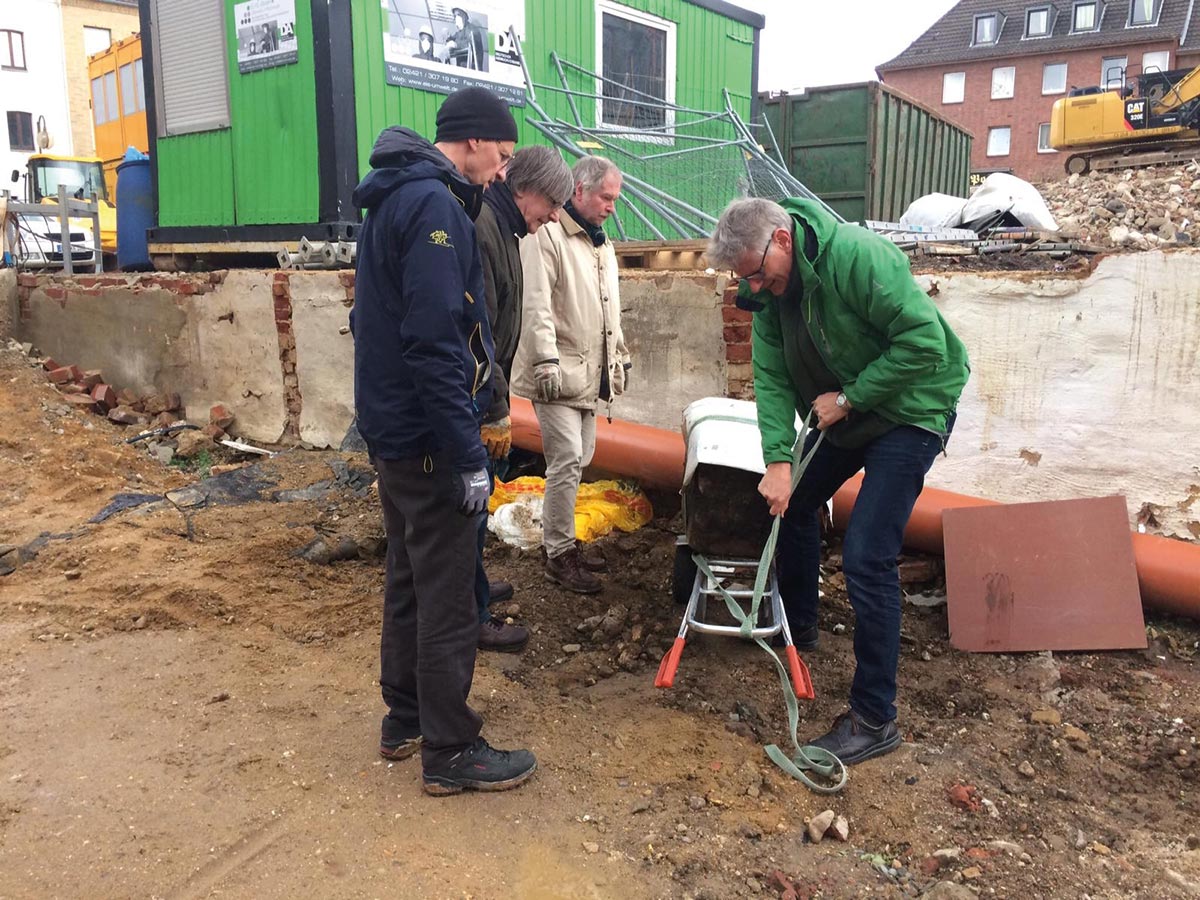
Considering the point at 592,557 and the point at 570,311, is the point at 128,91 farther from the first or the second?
the point at 592,557

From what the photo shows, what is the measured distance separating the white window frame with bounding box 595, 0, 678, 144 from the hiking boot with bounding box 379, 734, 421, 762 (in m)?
6.48

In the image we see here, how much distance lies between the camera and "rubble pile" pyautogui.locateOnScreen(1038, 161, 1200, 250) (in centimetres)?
A: 1153

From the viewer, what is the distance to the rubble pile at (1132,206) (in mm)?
11531

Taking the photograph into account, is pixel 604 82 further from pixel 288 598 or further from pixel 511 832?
pixel 511 832

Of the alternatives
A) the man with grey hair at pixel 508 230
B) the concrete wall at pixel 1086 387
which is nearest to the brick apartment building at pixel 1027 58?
the concrete wall at pixel 1086 387

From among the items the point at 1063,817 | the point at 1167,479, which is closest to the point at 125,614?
the point at 1063,817

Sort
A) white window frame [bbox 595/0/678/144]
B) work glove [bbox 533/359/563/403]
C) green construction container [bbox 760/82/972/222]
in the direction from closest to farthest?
work glove [bbox 533/359/563/403]
white window frame [bbox 595/0/678/144]
green construction container [bbox 760/82/972/222]

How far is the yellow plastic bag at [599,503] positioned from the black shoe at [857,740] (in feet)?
6.57

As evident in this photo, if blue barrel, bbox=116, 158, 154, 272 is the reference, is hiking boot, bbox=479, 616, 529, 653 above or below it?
below

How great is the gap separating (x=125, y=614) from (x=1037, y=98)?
4375 centimetres

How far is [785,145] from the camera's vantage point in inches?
472

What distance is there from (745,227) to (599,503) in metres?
2.33

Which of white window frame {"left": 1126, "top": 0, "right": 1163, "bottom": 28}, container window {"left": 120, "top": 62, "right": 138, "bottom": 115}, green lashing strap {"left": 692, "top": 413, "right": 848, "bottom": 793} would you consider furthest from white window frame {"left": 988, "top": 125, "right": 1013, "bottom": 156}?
green lashing strap {"left": 692, "top": 413, "right": 848, "bottom": 793}

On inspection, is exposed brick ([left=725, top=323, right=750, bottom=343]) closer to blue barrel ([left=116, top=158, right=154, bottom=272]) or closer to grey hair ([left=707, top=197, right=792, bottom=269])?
grey hair ([left=707, top=197, right=792, bottom=269])
